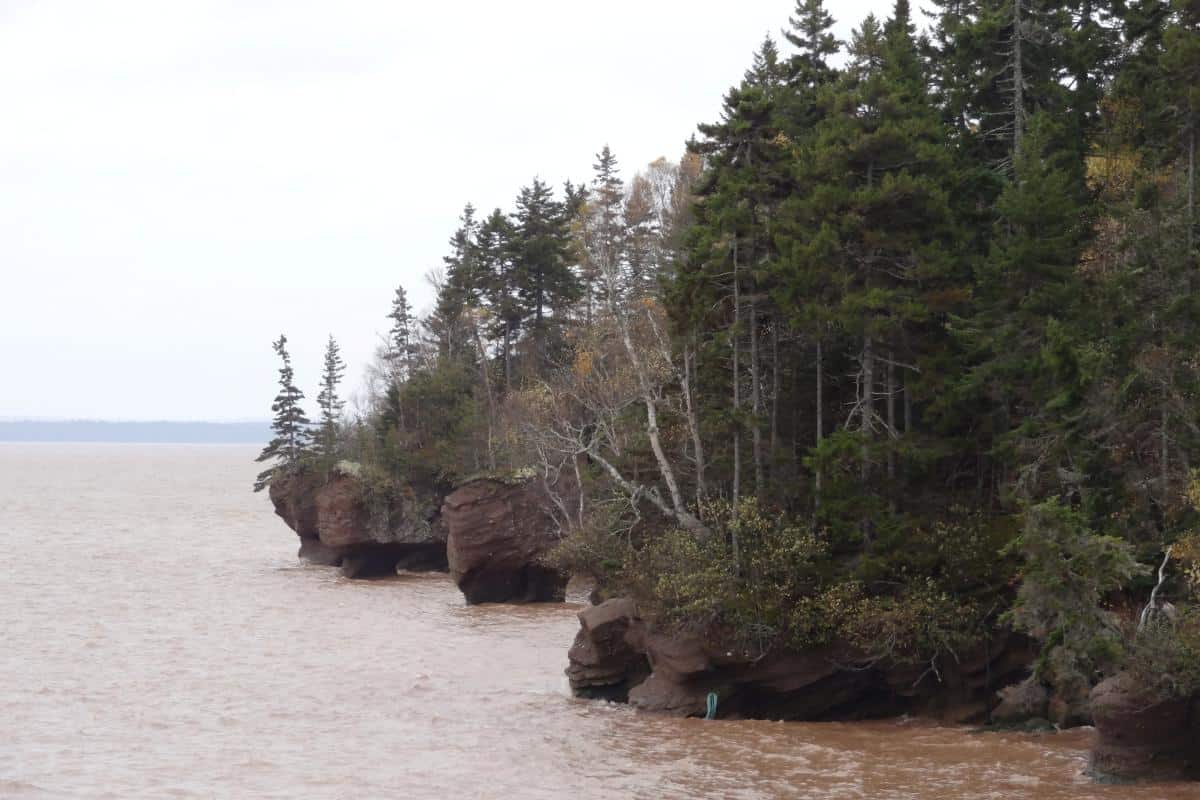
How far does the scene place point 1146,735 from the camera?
73.3 ft

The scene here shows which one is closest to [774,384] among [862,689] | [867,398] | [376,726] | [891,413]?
[891,413]

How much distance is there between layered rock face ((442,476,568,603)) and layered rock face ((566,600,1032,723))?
62.7 ft

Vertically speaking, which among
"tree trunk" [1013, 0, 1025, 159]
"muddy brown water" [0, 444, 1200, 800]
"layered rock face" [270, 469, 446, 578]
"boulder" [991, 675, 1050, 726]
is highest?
"tree trunk" [1013, 0, 1025, 159]

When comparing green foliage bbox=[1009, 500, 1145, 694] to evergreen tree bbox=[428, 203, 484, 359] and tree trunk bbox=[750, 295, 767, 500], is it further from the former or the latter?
evergreen tree bbox=[428, 203, 484, 359]

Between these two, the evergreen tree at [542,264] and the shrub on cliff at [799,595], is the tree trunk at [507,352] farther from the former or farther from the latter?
the shrub on cliff at [799,595]

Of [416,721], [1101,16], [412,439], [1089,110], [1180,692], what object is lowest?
[416,721]

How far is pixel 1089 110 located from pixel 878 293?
48.3 feet

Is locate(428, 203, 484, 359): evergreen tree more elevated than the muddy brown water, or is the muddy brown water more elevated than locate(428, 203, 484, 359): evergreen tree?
locate(428, 203, 484, 359): evergreen tree

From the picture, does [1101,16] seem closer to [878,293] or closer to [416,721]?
[878,293]

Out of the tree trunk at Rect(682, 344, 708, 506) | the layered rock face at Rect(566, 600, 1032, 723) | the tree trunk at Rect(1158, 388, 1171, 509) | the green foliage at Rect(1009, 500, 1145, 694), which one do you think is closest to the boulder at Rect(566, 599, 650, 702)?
the layered rock face at Rect(566, 600, 1032, 723)

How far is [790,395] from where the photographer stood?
3391cm

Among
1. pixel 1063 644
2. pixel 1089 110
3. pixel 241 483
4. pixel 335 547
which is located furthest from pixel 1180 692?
pixel 241 483

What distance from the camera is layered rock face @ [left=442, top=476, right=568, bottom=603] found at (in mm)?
49000

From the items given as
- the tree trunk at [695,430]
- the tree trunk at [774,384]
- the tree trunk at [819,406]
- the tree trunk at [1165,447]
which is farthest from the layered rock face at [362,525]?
the tree trunk at [1165,447]
